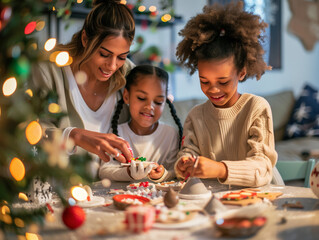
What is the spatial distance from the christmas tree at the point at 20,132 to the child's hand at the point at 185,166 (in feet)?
1.95

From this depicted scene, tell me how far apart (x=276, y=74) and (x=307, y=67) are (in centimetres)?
61

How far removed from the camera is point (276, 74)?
4496 millimetres

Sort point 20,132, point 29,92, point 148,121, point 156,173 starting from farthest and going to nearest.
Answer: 1. point 148,121
2. point 156,173
3. point 29,92
4. point 20,132

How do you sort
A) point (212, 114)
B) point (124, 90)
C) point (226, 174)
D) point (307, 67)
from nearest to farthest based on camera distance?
point (226, 174) < point (212, 114) < point (124, 90) < point (307, 67)

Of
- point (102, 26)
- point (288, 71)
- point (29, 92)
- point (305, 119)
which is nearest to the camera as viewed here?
point (29, 92)

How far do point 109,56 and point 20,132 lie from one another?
0.87 metres

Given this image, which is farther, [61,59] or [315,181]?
[315,181]

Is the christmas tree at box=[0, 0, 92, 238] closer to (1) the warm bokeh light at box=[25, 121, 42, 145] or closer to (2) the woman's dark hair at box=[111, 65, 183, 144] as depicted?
(1) the warm bokeh light at box=[25, 121, 42, 145]

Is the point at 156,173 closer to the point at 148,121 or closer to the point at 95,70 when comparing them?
the point at 148,121

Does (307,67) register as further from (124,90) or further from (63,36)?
(124,90)

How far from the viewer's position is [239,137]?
5.07 ft

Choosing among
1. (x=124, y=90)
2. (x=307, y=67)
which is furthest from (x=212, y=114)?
(x=307, y=67)

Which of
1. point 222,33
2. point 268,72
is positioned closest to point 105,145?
point 222,33

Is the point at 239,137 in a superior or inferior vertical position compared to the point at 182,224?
superior
